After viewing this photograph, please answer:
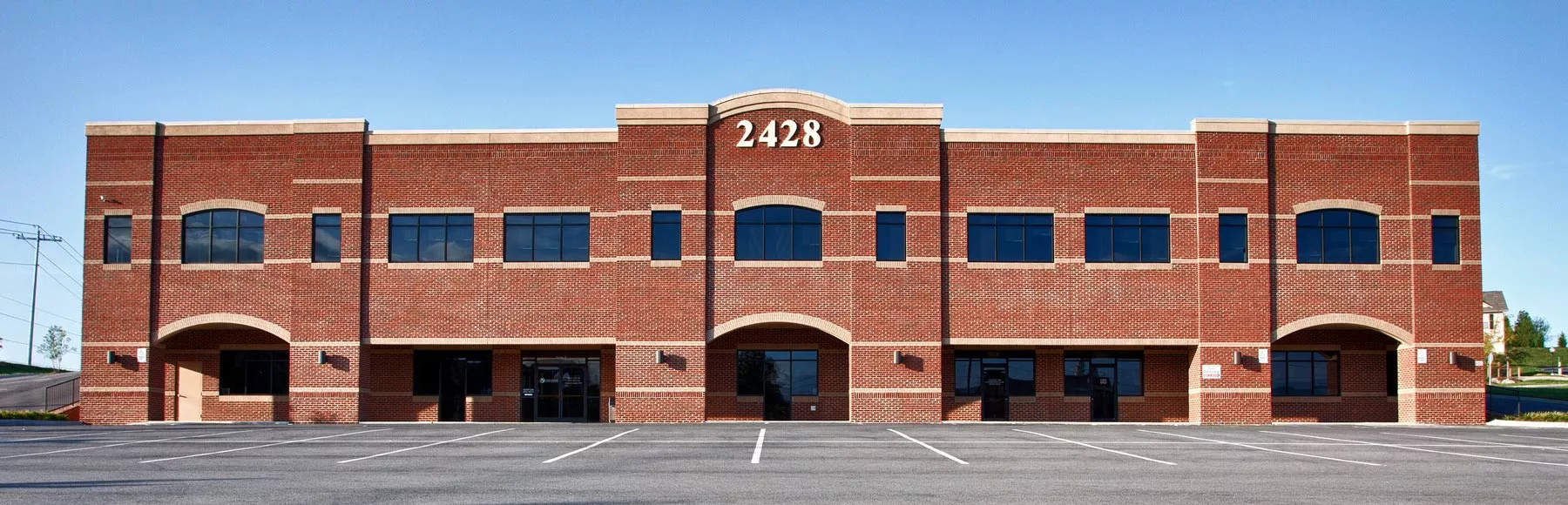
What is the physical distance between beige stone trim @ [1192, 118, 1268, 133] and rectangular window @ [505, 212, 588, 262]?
1780 cm

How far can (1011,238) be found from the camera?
3566 cm

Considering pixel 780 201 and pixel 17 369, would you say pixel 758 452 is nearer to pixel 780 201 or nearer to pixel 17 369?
pixel 780 201

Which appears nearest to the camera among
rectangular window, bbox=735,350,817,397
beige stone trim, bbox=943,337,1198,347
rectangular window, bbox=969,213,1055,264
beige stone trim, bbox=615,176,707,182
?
beige stone trim, bbox=615,176,707,182

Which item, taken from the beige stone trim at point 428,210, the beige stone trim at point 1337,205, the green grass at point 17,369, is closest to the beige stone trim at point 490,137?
the beige stone trim at point 428,210

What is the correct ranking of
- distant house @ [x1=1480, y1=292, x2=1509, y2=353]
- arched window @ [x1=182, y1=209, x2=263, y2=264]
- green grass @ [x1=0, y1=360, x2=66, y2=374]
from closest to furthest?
1. arched window @ [x1=182, y1=209, x2=263, y2=264]
2. green grass @ [x1=0, y1=360, x2=66, y2=374]
3. distant house @ [x1=1480, y1=292, x2=1509, y2=353]

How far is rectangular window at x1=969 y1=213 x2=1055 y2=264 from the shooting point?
3559 centimetres

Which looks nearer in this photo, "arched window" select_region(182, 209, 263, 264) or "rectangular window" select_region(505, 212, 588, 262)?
"rectangular window" select_region(505, 212, 588, 262)

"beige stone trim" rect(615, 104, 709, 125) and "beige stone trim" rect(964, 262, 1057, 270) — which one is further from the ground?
"beige stone trim" rect(615, 104, 709, 125)

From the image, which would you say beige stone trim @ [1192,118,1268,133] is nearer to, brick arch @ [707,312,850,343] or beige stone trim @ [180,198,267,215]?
brick arch @ [707,312,850,343]

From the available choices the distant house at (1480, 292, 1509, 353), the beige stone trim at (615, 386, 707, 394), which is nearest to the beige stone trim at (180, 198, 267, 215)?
the beige stone trim at (615, 386, 707, 394)

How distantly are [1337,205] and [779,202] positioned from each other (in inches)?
634

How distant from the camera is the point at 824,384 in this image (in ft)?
121

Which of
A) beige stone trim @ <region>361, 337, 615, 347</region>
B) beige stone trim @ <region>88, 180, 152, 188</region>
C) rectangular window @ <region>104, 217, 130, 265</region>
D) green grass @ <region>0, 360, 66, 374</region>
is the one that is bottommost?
green grass @ <region>0, 360, 66, 374</region>

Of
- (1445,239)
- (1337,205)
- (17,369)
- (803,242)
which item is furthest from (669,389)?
(17,369)
